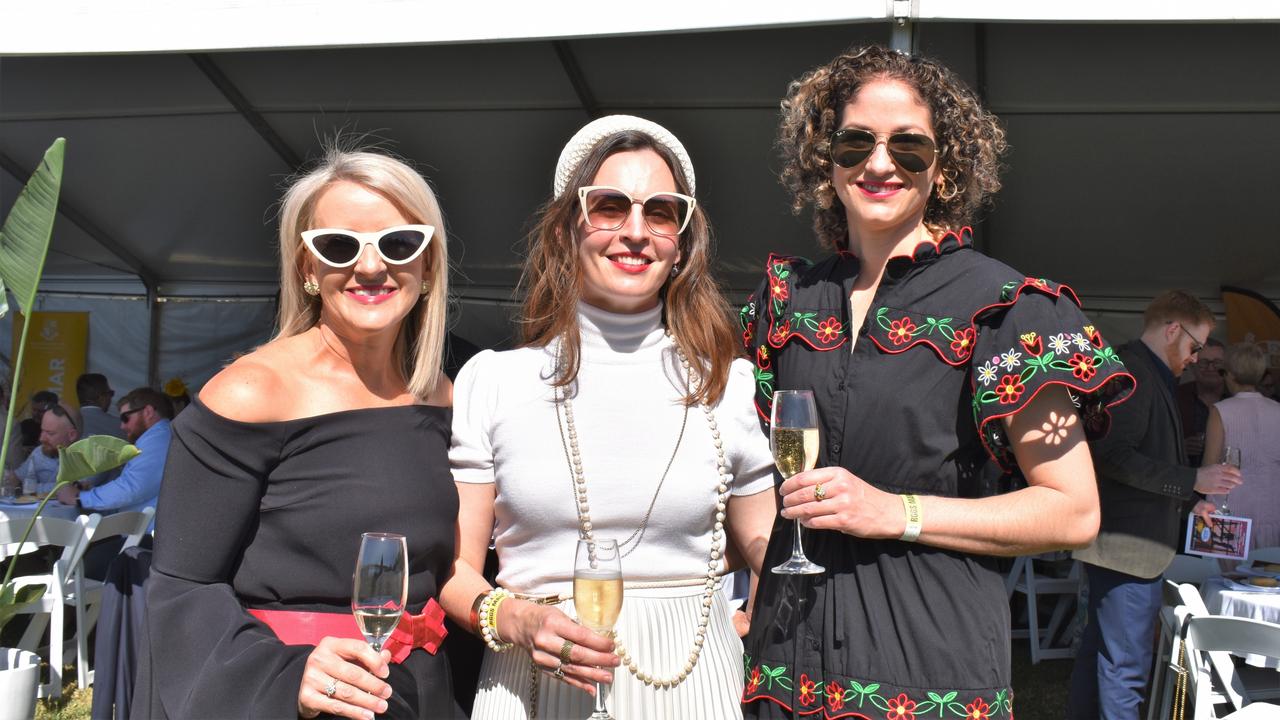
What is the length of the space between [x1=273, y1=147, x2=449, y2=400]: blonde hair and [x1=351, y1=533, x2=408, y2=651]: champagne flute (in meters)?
0.58

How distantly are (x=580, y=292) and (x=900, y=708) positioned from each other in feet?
3.29

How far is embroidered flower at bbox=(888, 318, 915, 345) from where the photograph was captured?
1.83 m

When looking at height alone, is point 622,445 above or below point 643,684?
above

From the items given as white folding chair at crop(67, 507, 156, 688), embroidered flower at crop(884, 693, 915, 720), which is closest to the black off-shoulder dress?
embroidered flower at crop(884, 693, 915, 720)

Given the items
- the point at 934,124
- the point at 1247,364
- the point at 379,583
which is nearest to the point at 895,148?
the point at 934,124

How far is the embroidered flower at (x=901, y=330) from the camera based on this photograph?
183 cm

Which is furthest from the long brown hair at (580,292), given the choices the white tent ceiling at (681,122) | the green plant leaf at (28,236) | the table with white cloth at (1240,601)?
the table with white cloth at (1240,601)

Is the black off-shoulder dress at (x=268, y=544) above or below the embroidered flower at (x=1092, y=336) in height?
below

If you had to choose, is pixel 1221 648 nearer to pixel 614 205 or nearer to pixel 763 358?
pixel 763 358

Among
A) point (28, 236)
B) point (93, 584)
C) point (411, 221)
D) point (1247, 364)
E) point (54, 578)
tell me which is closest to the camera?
point (411, 221)

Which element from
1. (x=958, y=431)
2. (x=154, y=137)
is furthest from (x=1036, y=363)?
(x=154, y=137)

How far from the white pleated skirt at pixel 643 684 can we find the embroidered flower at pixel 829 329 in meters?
0.55

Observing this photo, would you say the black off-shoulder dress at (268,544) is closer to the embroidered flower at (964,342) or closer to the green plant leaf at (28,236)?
the embroidered flower at (964,342)

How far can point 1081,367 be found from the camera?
1.71 metres
